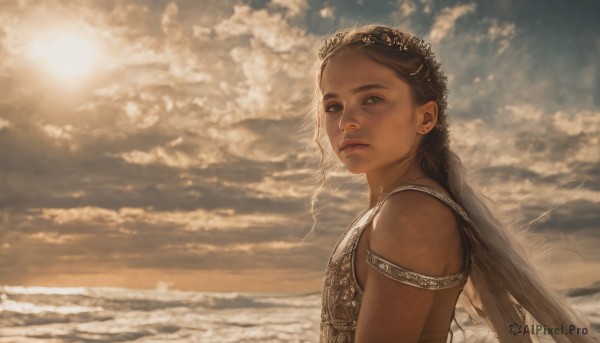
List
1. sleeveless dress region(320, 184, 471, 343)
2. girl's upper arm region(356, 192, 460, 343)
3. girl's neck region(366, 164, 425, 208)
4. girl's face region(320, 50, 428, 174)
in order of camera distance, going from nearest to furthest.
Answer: girl's upper arm region(356, 192, 460, 343) → sleeveless dress region(320, 184, 471, 343) → girl's face region(320, 50, 428, 174) → girl's neck region(366, 164, 425, 208)

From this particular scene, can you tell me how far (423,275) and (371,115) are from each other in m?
0.83

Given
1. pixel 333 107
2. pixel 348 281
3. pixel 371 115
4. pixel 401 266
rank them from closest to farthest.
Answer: pixel 401 266, pixel 348 281, pixel 371 115, pixel 333 107

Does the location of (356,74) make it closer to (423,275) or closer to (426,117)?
(426,117)

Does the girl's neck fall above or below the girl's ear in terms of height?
below

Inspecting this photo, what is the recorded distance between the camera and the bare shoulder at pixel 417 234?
264 cm

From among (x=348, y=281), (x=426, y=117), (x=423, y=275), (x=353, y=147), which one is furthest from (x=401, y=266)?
(x=426, y=117)

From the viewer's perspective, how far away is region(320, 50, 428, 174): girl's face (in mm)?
3139

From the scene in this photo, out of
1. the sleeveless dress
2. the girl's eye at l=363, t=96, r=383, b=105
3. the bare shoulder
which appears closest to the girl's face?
the girl's eye at l=363, t=96, r=383, b=105

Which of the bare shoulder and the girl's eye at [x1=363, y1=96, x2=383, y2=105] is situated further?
the girl's eye at [x1=363, y1=96, x2=383, y2=105]

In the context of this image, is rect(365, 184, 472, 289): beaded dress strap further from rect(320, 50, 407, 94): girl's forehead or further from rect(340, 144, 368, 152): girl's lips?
rect(320, 50, 407, 94): girl's forehead

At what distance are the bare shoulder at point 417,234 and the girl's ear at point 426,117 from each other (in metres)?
0.60

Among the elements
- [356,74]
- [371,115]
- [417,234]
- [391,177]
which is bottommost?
[417,234]

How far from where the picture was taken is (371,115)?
123 inches

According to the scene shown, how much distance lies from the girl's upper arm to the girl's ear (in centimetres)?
67
